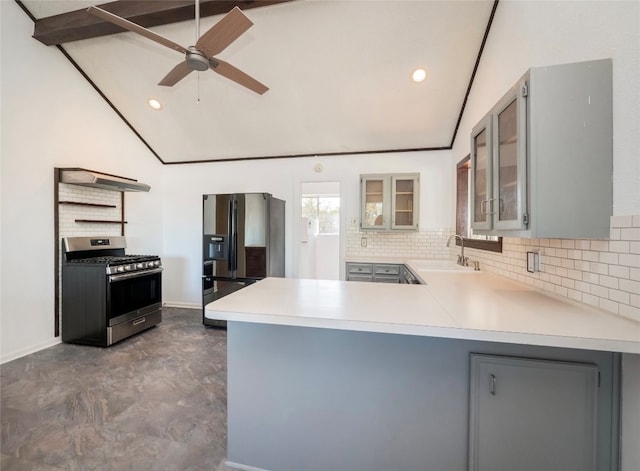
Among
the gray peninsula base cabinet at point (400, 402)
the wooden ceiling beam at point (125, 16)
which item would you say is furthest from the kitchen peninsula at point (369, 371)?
the wooden ceiling beam at point (125, 16)

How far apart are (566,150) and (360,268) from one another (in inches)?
103

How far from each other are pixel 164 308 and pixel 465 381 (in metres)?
4.67

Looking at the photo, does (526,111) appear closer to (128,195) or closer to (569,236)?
(569,236)

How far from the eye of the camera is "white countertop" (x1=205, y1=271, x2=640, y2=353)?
0.94m

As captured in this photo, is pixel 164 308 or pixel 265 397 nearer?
pixel 265 397

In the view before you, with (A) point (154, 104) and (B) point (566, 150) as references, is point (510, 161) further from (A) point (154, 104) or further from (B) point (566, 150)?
(A) point (154, 104)

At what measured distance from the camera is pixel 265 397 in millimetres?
1411

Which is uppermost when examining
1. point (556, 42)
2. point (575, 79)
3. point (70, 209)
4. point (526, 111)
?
point (556, 42)

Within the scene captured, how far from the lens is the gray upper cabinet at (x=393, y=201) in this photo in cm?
371

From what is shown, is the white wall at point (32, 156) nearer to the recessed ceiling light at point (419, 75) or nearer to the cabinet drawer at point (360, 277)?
the cabinet drawer at point (360, 277)

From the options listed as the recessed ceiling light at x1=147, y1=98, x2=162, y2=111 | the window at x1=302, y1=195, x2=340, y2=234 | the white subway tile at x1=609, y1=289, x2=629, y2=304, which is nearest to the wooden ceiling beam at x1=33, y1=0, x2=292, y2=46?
the recessed ceiling light at x1=147, y1=98, x2=162, y2=111

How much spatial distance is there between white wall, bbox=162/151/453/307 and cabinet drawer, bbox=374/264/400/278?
35.3 inches

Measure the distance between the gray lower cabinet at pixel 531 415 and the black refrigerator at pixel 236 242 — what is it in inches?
110

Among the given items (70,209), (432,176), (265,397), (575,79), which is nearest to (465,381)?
(265,397)
